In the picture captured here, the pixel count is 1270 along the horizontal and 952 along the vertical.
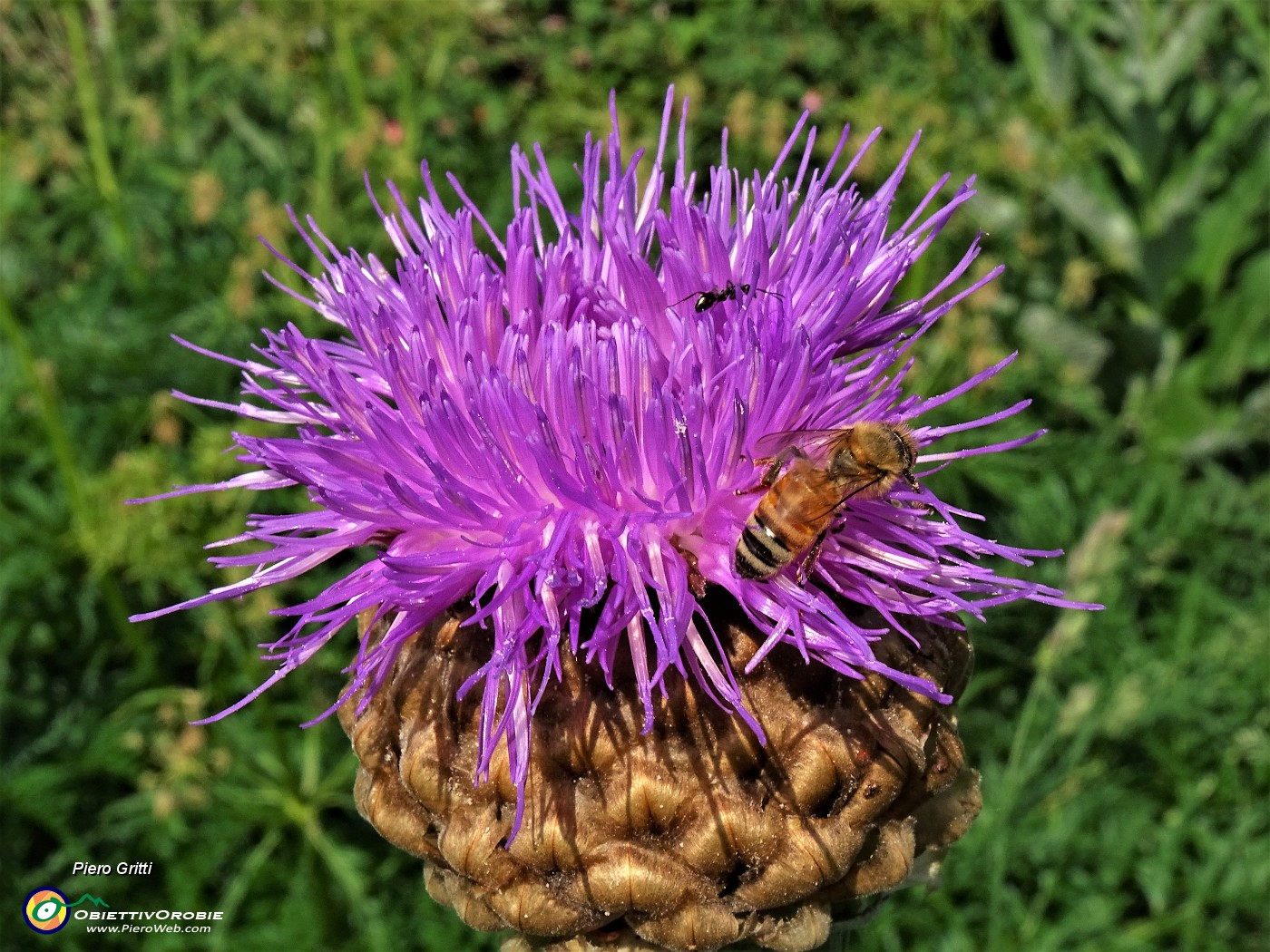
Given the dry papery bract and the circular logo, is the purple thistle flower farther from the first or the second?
the circular logo

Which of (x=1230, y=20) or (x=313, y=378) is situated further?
(x=1230, y=20)

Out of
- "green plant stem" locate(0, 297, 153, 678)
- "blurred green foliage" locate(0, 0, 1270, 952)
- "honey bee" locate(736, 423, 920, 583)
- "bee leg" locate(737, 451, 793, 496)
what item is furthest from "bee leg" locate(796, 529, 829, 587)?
"green plant stem" locate(0, 297, 153, 678)

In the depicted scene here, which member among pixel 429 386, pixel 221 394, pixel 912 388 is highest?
pixel 429 386

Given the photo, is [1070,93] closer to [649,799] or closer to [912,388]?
[912,388]

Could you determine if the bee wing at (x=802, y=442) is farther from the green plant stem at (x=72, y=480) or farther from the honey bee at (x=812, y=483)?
the green plant stem at (x=72, y=480)

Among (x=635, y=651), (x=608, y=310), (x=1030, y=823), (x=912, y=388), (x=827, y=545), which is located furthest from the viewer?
(x=912, y=388)

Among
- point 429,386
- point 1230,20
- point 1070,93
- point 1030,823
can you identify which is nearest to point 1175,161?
point 1070,93

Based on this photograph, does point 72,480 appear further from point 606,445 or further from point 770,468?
point 770,468

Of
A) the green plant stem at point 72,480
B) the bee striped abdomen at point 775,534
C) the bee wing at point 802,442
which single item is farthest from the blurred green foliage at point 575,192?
the bee striped abdomen at point 775,534
